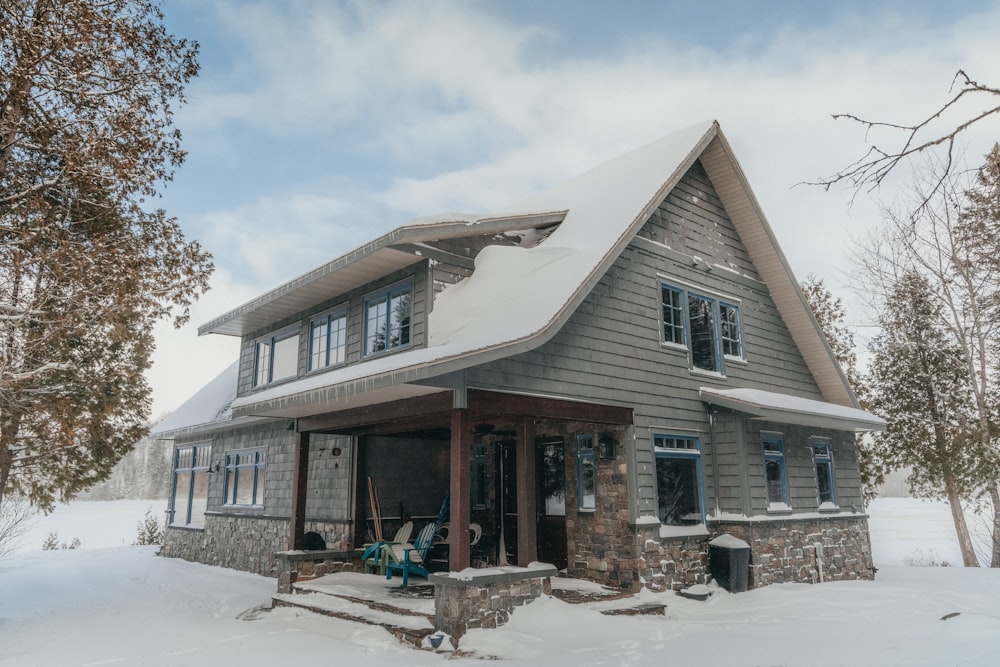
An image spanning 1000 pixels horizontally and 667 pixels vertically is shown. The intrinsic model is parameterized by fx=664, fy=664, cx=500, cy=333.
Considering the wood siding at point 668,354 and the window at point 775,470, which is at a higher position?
the wood siding at point 668,354

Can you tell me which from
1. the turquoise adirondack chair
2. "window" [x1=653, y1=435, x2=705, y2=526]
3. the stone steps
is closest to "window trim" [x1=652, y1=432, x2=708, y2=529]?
"window" [x1=653, y1=435, x2=705, y2=526]

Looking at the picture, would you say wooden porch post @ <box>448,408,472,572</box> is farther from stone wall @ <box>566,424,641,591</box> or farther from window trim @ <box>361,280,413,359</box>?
stone wall @ <box>566,424,641,591</box>

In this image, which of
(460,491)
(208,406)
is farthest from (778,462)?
(208,406)

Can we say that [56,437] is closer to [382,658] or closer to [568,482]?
[382,658]

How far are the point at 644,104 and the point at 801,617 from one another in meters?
11.4

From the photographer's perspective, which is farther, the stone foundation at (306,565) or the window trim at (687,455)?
the window trim at (687,455)

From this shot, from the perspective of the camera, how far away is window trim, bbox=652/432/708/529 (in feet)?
33.9

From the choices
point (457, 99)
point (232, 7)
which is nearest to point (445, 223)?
point (232, 7)

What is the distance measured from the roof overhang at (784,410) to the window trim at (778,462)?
0.38m

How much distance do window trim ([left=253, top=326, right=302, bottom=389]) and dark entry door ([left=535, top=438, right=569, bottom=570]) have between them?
5020 mm

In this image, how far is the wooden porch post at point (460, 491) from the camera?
7660 mm

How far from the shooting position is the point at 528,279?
30.6 feet

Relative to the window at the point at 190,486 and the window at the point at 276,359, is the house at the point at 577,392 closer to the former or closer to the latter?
the window at the point at 276,359

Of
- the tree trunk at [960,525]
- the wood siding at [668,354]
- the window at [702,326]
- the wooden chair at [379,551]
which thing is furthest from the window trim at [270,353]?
the tree trunk at [960,525]
